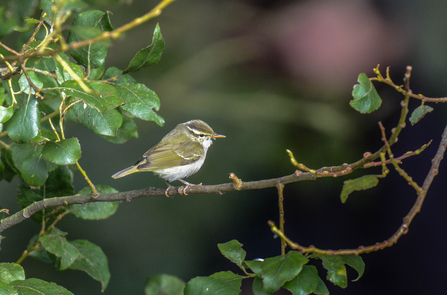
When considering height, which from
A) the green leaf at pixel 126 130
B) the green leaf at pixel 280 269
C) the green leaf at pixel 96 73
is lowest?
the green leaf at pixel 280 269

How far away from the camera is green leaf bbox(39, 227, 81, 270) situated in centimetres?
110

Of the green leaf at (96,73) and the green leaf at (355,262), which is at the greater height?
the green leaf at (96,73)

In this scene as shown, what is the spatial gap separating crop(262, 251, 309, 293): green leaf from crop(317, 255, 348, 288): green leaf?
7cm

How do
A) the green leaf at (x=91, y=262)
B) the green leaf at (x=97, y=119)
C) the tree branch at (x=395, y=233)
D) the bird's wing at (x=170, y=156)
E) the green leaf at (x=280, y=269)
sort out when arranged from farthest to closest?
the bird's wing at (x=170, y=156), the green leaf at (x=91, y=262), the green leaf at (x=97, y=119), the green leaf at (x=280, y=269), the tree branch at (x=395, y=233)

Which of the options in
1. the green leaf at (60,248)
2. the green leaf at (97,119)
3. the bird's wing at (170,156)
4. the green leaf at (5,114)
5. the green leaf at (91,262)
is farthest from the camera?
the bird's wing at (170,156)

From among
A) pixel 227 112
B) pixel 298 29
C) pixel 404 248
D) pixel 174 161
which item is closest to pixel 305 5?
pixel 298 29

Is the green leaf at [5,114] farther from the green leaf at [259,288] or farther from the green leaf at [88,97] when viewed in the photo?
the green leaf at [259,288]

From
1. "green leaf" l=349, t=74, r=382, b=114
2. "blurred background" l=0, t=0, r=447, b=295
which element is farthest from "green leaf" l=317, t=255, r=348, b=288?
"blurred background" l=0, t=0, r=447, b=295

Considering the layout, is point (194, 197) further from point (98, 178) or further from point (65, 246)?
point (65, 246)

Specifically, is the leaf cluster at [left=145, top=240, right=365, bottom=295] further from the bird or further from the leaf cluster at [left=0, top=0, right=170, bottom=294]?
the bird

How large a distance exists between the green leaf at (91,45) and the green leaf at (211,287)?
0.60 meters

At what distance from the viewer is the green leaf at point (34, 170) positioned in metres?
0.99

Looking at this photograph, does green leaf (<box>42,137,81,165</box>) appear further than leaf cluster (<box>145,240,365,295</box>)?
Yes

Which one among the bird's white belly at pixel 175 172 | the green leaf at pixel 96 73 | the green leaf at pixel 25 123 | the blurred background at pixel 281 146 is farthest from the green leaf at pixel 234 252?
the blurred background at pixel 281 146
